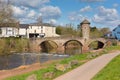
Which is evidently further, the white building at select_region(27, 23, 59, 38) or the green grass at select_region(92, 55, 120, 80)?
the white building at select_region(27, 23, 59, 38)

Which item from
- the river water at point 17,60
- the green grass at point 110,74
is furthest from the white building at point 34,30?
the green grass at point 110,74

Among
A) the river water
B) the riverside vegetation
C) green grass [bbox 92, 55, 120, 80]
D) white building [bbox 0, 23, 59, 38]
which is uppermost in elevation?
white building [bbox 0, 23, 59, 38]

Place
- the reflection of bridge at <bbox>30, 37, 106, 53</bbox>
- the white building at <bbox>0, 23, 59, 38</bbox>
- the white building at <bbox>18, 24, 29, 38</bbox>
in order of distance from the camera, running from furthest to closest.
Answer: the white building at <bbox>0, 23, 59, 38</bbox> → the white building at <bbox>18, 24, 29, 38</bbox> → the reflection of bridge at <bbox>30, 37, 106, 53</bbox>

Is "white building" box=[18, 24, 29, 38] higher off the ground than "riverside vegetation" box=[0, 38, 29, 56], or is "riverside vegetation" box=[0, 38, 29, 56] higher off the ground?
"white building" box=[18, 24, 29, 38]

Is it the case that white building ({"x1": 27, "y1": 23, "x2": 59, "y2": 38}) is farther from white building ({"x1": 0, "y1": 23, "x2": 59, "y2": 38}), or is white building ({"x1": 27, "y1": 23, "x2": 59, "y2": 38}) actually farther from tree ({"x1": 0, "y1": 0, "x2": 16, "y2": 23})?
tree ({"x1": 0, "y1": 0, "x2": 16, "y2": 23})

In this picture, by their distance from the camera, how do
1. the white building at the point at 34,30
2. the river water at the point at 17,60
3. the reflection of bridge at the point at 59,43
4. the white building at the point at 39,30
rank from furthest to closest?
the white building at the point at 39,30 < the white building at the point at 34,30 < the reflection of bridge at the point at 59,43 < the river water at the point at 17,60

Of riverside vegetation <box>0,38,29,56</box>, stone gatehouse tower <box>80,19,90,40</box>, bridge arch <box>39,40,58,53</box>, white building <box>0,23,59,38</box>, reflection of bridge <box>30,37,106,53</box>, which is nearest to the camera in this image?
riverside vegetation <box>0,38,29,56</box>

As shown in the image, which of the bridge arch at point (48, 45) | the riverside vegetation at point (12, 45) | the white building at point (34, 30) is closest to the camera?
the riverside vegetation at point (12, 45)

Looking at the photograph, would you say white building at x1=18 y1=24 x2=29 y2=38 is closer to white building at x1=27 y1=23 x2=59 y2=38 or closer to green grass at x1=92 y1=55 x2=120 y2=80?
white building at x1=27 y1=23 x2=59 y2=38

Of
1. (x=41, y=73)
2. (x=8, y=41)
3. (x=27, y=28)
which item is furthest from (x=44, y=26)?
(x=41, y=73)

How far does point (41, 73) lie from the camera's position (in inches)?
1010

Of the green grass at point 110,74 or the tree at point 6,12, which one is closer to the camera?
the green grass at point 110,74

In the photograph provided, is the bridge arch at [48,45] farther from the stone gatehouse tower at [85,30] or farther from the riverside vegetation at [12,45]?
the stone gatehouse tower at [85,30]

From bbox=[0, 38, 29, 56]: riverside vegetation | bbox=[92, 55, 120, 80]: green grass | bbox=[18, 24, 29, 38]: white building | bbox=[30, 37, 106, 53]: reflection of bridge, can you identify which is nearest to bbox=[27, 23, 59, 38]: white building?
bbox=[18, 24, 29, 38]: white building
